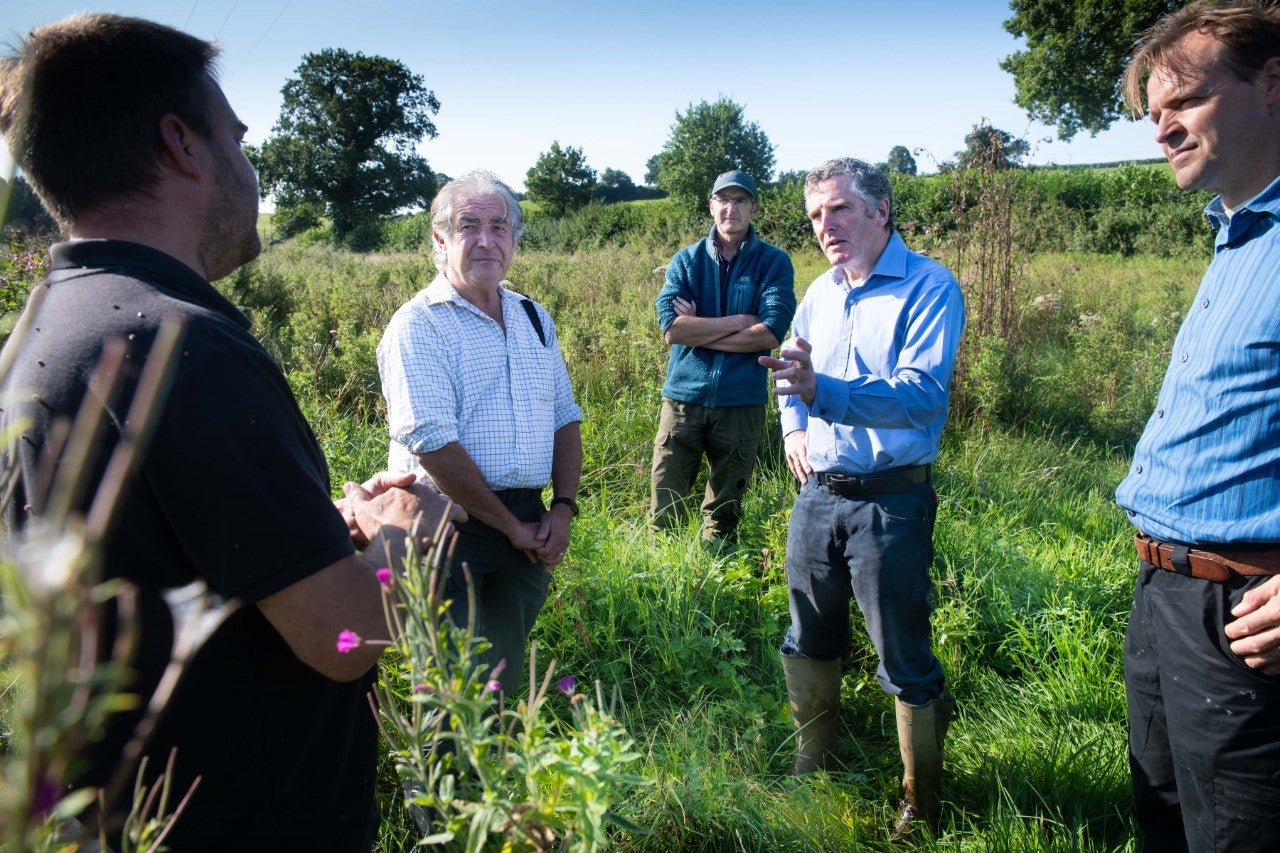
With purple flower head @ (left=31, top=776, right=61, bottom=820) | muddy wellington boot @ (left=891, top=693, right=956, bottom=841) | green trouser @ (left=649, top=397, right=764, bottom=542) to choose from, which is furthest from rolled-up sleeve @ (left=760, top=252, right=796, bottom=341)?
purple flower head @ (left=31, top=776, right=61, bottom=820)

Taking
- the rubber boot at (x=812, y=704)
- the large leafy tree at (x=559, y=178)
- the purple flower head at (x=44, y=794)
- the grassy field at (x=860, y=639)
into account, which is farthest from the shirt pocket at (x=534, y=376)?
the large leafy tree at (x=559, y=178)

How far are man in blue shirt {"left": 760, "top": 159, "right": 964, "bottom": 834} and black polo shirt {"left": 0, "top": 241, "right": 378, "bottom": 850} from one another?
5.67 feet

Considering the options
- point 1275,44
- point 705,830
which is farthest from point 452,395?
point 1275,44

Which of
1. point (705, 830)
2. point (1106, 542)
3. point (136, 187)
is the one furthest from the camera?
point (1106, 542)

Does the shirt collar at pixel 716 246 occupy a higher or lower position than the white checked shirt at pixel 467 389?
higher

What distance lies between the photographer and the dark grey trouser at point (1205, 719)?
1870 mm

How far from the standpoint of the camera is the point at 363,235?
4138 centimetres

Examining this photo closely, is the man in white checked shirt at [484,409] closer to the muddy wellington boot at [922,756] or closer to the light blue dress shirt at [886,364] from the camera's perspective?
the light blue dress shirt at [886,364]

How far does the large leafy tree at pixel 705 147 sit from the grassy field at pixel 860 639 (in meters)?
37.3

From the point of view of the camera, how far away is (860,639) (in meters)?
3.87

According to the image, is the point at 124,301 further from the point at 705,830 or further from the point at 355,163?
the point at 355,163

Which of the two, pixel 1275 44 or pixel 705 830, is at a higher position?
pixel 1275 44

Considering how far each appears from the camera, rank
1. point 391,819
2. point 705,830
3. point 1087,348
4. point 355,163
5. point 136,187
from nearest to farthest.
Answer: point 136,187 → point 705,830 → point 391,819 → point 1087,348 → point 355,163

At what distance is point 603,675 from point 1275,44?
122 inches
